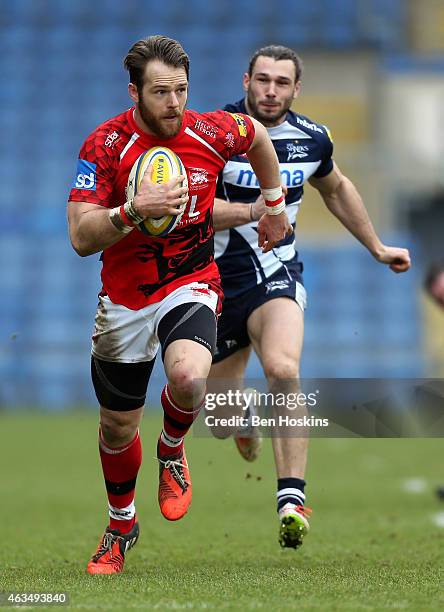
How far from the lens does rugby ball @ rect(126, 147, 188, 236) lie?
584 centimetres

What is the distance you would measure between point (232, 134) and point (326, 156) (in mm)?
1462

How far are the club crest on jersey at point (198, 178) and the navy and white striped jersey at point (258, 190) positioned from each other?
1.34 meters

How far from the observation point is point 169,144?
616 cm

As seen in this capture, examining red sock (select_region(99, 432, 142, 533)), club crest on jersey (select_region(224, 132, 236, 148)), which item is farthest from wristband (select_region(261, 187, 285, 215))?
red sock (select_region(99, 432, 142, 533))

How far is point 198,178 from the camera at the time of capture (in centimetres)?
626

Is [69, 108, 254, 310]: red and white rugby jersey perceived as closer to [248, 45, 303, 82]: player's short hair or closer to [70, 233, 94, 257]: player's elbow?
[70, 233, 94, 257]: player's elbow

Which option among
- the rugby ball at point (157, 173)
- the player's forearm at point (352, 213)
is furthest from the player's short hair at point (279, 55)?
the rugby ball at point (157, 173)

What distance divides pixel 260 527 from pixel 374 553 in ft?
5.88

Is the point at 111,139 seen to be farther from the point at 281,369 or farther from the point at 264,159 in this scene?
the point at 281,369

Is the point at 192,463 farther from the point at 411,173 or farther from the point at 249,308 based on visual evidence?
the point at 411,173

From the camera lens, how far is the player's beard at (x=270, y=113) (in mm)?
7598

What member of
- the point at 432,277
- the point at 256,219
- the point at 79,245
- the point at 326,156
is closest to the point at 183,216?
the point at 79,245

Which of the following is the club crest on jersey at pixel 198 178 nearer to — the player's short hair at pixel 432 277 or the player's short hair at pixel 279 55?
the player's short hair at pixel 279 55

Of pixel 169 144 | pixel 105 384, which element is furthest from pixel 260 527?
pixel 169 144
